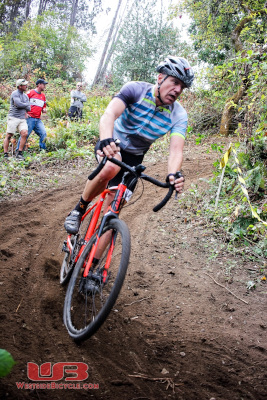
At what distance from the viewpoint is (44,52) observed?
22.9 metres

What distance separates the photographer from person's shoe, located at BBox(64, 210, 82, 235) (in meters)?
3.47

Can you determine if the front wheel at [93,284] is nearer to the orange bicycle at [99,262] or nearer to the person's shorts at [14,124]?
the orange bicycle at [99,262]

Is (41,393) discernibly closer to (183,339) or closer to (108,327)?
Answer: (108,327)

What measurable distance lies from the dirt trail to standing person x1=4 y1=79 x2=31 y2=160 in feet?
15.8

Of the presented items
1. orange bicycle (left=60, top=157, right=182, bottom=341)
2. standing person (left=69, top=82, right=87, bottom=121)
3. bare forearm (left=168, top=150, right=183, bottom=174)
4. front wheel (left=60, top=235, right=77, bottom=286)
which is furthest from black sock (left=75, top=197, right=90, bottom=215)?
standing person (left=69, top=82, right=87, bottom=121)

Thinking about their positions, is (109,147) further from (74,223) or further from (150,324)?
(150,324)

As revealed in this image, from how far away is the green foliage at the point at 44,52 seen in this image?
22453mm

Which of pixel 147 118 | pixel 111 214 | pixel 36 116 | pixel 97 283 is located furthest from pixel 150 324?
pixel 36 116

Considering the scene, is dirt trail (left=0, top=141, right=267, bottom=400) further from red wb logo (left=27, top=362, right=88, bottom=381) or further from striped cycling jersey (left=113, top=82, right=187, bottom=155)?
striped cycling jersey (left=113, top=82, right=187, bottom=155)

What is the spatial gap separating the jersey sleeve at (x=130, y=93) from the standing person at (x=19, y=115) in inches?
278

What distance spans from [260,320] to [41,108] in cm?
937

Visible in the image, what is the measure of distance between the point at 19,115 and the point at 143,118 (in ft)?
24.6

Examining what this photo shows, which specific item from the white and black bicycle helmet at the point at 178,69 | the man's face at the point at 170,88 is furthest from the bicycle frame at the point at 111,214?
the white and black bicycle helmet at the point at 178,69

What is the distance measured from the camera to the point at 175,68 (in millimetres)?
2955
